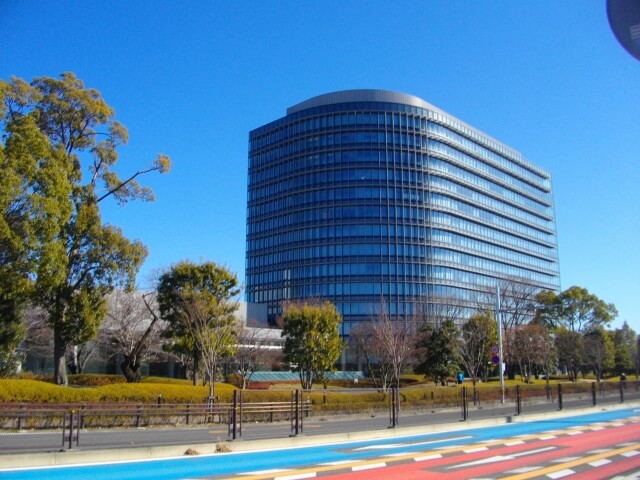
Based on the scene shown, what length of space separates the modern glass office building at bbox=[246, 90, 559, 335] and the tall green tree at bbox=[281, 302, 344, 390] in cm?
3727

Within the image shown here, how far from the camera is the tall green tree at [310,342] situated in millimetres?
39000

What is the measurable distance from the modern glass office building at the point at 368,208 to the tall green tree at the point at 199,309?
45.0 metres

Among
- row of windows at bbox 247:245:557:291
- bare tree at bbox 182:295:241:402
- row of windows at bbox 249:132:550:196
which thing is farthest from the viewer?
row of windows at bbox 249:132:550:196

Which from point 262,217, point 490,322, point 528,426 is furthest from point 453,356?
point 262,217

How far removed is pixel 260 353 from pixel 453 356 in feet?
59.5

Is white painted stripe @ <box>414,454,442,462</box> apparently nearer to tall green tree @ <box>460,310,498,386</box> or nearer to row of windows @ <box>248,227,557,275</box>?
tall green tree @ <box>460,310,498,386</box>

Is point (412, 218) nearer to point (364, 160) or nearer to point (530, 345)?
point (364, 160)

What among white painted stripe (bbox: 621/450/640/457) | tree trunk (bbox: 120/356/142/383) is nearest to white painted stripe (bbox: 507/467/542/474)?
white painted stripe (bbox: 621/450/640/457)

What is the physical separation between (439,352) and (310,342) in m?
16.5

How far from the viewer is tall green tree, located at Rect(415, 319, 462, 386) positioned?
165 feet

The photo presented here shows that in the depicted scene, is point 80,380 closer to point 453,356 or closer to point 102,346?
point 102,346

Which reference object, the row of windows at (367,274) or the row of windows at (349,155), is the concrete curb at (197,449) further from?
the row of windows at (349,155)

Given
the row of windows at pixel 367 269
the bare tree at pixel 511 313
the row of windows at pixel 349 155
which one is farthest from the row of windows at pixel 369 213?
the bare tree at pixel 511 313

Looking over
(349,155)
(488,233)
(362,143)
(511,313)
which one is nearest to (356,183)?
(349,155)
